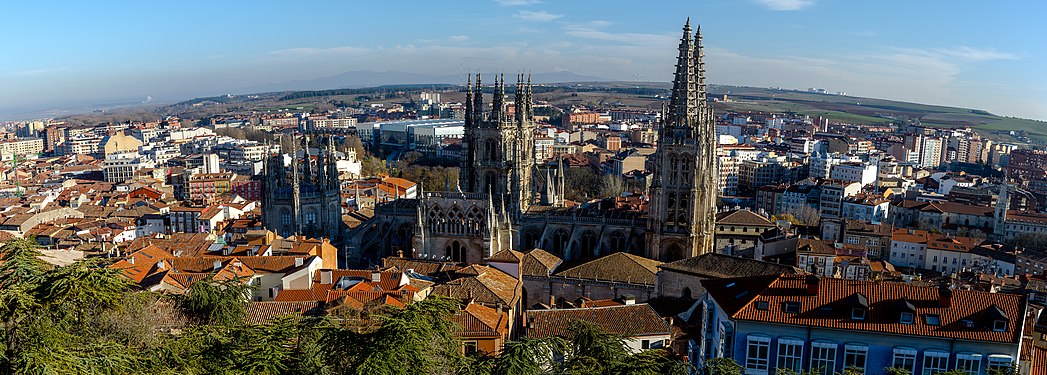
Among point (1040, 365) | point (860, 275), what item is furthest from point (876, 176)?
point (1040, 365)

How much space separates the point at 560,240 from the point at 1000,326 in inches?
1392

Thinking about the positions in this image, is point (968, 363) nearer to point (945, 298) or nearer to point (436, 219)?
point (945, 298)

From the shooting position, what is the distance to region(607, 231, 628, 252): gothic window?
5681 centimetres

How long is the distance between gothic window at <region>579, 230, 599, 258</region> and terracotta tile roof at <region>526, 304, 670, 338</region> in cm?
2325

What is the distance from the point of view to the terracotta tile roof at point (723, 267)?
41.6 metres

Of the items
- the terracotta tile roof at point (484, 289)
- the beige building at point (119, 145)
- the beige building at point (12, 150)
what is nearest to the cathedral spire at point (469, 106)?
the terracotta tile roof at point (484, 289)

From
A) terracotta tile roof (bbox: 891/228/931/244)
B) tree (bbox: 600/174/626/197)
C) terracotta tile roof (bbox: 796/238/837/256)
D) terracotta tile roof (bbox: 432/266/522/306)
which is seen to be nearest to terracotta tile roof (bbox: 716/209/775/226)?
terracotta tile roof (bbox: 796/238/837/256)

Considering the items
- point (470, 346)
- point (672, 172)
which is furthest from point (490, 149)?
point (470, 346)

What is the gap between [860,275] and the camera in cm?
4919

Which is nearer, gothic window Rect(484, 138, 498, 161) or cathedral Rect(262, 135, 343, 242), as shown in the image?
cathedral Rect(262, 135, 343, 242)

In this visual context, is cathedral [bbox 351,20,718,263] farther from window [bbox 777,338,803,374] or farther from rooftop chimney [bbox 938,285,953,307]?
window [bbox 777,338,803,374]

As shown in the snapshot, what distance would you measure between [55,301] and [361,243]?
4438 cm

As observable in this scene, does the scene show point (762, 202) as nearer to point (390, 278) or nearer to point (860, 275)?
point (860, 275)

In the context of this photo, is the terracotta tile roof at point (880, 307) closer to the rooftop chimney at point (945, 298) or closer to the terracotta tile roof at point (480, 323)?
the rooftop chimney at point (945, 298)
